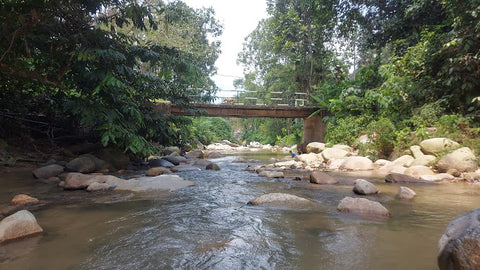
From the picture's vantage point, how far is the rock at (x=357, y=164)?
10516 millimetres

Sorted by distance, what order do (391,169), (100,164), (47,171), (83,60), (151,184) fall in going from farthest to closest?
(391,169)
(100,164)
(47,171)
(83,60)
(151,184)

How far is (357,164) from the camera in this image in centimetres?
1065

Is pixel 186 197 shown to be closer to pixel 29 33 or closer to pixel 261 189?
pixel 261 189

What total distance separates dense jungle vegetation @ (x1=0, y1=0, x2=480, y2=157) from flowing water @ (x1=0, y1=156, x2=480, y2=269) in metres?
2.95

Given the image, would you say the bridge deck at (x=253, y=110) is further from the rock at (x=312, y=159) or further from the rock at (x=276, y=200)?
the rock at (x=276, y=200)

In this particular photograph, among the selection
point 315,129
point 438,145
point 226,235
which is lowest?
point 226,235

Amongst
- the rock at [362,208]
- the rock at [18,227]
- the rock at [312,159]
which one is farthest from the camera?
the rock at [312,159]

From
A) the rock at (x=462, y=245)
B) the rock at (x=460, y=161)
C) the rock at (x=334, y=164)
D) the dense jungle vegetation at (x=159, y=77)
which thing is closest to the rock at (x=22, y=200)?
the dense jungle vegetation at (x=159, y=77)

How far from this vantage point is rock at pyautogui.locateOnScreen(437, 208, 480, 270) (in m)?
2.15

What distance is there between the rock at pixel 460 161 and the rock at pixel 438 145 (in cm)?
47

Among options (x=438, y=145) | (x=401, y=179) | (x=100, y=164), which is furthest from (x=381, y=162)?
(x=100, y=164)

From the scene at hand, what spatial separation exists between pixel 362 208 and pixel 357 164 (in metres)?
6.40

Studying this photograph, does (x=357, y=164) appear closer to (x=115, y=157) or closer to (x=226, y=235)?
(x=226, y=235)

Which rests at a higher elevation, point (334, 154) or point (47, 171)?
point (334, 154)
